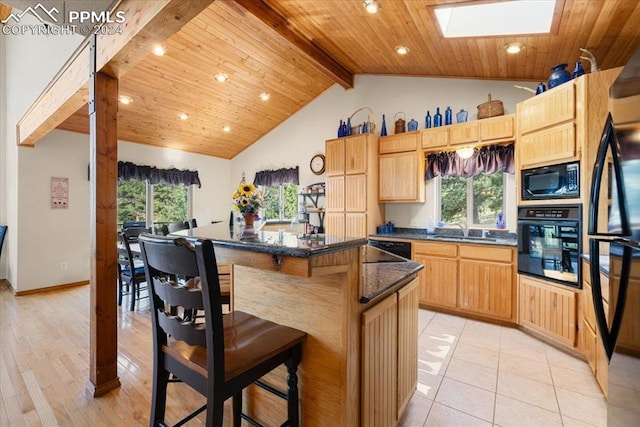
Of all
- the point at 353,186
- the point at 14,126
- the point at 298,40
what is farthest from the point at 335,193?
the point at 14,126

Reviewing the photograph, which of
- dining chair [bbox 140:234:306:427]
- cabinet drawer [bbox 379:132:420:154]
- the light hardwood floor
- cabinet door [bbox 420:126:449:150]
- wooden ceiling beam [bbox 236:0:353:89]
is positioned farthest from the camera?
cabinet drawer [bbox 379:132:420:154]

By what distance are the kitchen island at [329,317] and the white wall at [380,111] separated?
2.90 metres

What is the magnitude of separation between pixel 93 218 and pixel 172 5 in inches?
59.8

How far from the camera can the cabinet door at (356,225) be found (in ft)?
13.8

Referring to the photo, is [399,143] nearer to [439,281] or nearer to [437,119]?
[437,119]

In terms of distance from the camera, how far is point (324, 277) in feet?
4.17

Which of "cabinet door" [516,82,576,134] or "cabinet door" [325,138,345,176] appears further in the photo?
"cabinet door" [325,138,345,176]

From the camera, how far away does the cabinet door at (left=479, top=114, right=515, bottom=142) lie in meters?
3.28

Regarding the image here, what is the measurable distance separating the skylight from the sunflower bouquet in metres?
2.18

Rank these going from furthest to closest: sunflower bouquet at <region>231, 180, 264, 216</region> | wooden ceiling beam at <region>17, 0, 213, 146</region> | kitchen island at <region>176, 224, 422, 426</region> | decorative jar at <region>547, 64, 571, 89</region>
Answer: decorative jar at <region>547, 64, 571, 89</region> → sunflower bouquet at <region>231, 180, 264, 216</region> → wooden ceiling beam at <region>17, 0, 213, 146</region> → kitchen island at <region>176, 224, 422, 426</region>

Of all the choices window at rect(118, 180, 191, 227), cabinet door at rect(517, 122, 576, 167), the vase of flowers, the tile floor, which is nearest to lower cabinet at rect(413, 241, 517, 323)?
the tile floor

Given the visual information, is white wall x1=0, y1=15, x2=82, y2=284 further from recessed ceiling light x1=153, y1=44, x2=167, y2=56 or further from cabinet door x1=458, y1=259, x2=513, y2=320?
cabinet door x1=458, y1=259, x2=513, y2=320

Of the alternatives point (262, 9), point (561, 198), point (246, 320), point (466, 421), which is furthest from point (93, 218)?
point (561, 198)

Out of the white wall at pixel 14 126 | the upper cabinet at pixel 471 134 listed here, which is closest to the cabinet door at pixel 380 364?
the upper cabinet at pixel 471 134
